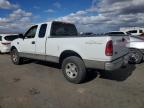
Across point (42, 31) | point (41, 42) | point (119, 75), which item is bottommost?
point (119, 75)

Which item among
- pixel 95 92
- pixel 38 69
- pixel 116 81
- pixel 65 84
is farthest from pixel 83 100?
pixel 38 69

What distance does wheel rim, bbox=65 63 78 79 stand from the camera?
546 centimetres

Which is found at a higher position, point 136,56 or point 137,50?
point 137,50

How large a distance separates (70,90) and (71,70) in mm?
809

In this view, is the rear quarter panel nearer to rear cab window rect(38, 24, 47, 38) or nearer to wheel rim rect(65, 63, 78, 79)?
wheel rim rect(65, 63, 78, 79)

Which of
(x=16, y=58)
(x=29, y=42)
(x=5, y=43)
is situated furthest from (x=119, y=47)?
(x=5, y=43)

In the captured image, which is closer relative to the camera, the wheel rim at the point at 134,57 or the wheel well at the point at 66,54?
the wheel well at the point at 66,54

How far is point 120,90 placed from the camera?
491 centimetres

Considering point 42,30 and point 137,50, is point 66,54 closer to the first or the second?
point 42,30

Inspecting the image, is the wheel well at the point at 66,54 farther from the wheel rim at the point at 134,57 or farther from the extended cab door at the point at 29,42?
the wheel rim at the point at 134,57

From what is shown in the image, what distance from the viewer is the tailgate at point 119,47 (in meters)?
4.82

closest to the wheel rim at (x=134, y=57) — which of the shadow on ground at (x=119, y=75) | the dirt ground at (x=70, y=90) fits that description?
the shadow on ground at (x=119, y=75)

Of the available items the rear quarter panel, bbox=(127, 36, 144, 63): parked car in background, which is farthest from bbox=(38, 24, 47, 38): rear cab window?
bbox=(127, 36, 144, 63): parked car in background

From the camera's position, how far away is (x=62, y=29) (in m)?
6.71
